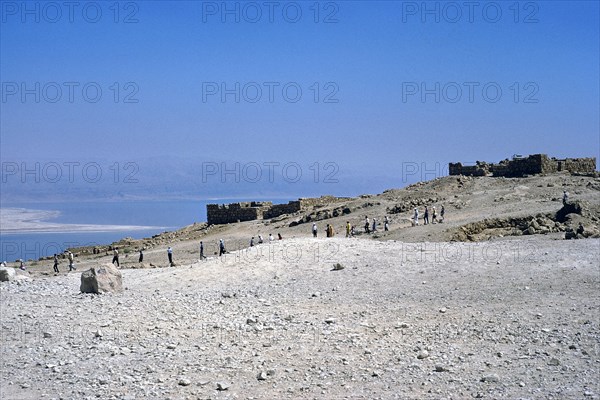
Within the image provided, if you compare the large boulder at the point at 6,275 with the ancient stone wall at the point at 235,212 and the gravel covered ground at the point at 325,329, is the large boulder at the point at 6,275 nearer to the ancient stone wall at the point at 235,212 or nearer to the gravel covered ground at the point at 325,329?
the gravel covered ground at the point at 325,329

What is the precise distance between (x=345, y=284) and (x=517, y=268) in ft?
14.5

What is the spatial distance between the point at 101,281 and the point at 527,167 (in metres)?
28.8

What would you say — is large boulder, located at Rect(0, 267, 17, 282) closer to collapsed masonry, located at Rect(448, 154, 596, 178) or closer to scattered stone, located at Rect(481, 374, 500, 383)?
scattered stone, located at Rect(481, 374, 500, 383)

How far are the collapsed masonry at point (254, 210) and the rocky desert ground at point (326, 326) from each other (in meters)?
21.1

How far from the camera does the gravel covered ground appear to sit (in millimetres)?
10977

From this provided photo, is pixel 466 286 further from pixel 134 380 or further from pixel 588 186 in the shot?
pixel 588 186

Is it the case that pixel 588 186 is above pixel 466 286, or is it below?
above

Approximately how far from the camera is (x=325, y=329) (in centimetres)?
1358

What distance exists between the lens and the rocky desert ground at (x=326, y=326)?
10992 millimetres

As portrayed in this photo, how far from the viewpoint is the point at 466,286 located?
16.5 meters

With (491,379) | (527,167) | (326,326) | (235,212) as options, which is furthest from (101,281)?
(527,167)

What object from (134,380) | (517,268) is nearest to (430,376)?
(134,380)

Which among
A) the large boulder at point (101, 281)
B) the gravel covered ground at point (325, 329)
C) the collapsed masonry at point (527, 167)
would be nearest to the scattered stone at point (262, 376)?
the gravel covered ground at point (325, 329)

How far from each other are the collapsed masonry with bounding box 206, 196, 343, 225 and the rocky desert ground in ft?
69.4
